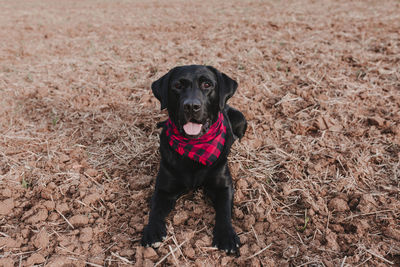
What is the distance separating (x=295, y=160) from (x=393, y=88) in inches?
98.9

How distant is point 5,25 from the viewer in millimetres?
8336

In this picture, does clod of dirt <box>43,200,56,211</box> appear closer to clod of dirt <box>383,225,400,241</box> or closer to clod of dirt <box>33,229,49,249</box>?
clod of dirt <box>33,229,49,249</box>

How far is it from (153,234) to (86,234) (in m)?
0.58

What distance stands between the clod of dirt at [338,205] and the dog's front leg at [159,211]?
4.78ft

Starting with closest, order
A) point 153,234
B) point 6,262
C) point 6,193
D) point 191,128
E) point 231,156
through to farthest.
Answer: point 6,262 < point 153,234 < point 191,128 < point 6,193 < point 231,156

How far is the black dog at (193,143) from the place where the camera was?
8.55ft

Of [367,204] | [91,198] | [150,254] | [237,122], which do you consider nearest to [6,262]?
[91,198]

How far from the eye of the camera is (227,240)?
234cm

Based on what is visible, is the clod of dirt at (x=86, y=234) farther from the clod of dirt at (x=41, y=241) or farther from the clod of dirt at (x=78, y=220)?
the clod of dirt at (x=41, y=241)

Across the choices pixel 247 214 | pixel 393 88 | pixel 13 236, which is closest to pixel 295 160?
pixel 247 214

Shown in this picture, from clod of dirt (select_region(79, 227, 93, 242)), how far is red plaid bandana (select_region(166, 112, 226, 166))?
104 centimetres

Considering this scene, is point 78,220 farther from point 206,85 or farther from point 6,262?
point 206,85

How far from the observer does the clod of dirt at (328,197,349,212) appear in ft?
8.52

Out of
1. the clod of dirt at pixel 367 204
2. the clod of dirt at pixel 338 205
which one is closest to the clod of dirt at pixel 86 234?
the clod of dirt at pixel 338 205
